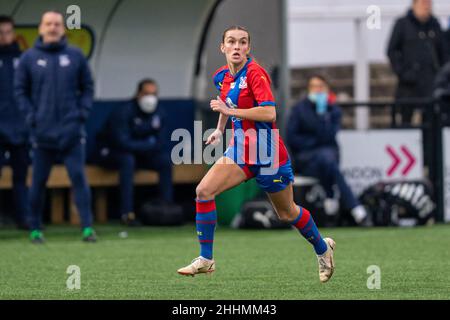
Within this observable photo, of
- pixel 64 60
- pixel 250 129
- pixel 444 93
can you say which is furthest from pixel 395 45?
pixel 250 129

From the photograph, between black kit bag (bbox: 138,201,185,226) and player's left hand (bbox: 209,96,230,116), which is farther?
black kit bag (bbox: 138,201,185,226)

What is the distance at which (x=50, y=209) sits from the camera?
1653 cm

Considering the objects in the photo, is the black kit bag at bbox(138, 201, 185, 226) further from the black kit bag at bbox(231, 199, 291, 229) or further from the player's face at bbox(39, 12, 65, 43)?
the player's face at bbox(39, 12, 65, 43)

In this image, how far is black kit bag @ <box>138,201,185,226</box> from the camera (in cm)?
1540

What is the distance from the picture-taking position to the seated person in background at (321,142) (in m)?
15.1

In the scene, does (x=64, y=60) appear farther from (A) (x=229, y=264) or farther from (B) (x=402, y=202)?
(B) (x=402, y=202)

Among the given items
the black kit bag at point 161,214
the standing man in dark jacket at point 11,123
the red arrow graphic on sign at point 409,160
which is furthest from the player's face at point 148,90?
the red arrow graphic on sign at point 409,160

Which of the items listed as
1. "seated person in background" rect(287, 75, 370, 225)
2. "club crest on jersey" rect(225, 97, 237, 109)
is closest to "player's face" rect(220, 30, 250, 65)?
"club crest on jersey" rect(225, 97, 237, 109)

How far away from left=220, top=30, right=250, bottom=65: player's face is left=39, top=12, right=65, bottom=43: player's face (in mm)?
4160

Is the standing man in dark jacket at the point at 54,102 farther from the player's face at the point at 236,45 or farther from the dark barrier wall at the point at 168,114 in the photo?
the player's face at the point at 236,45

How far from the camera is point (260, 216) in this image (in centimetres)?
1480

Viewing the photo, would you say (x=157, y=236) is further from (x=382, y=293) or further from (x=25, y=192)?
(x=382, y=293)

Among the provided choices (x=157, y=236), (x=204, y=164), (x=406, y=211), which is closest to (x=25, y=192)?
(x=157, y=236)
